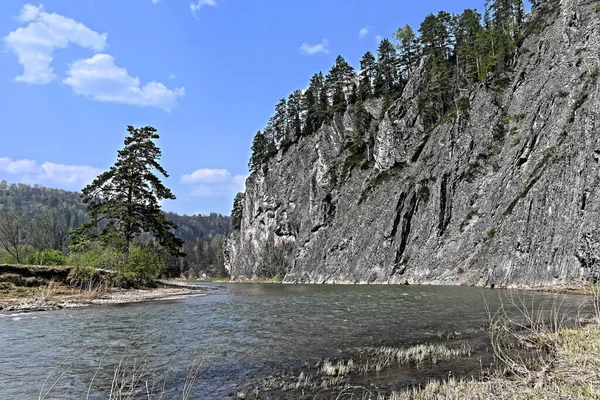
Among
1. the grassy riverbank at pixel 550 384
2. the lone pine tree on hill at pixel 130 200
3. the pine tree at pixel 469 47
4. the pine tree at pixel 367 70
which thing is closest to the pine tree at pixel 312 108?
the pine tree at pixel 367 70

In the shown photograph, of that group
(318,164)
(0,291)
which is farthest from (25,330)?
(318,164)

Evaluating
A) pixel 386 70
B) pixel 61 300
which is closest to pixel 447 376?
pixel 61 300

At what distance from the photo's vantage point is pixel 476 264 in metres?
46.0

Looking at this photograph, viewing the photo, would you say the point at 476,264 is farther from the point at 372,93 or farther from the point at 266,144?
the point at 266,144

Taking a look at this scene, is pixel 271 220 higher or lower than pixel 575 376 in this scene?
higher

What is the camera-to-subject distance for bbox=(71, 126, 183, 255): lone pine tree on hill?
44531 mm

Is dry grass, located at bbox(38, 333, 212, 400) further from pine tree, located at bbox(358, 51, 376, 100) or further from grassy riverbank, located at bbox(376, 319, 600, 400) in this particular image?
pine tree, located at bbox(358, 51, 376, 100)

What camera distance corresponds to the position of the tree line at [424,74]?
240 ft

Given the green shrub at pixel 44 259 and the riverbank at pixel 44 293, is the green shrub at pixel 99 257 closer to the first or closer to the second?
the riverbank at pixel 44 293

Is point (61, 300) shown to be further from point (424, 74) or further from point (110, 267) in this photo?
point (424, 74)

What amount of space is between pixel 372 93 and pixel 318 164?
26.3 metres

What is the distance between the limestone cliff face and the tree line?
3984 mm

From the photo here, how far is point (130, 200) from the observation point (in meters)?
46.3

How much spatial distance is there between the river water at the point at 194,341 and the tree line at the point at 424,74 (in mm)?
54576
